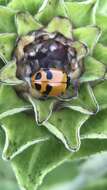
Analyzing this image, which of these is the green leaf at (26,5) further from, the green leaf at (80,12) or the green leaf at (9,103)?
the green leaf at (9,103)

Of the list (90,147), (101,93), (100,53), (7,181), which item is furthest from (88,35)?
(7,181)

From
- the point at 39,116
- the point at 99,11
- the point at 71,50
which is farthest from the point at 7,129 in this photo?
the point at 99,11

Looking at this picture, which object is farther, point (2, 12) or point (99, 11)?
point (99, 11)

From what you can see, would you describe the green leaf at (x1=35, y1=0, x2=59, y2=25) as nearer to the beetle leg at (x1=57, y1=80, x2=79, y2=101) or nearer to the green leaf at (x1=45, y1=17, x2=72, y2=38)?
the green leaf at (x1=45, y1=17, x2=72, y2=38)

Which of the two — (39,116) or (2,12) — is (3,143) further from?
(2,12)


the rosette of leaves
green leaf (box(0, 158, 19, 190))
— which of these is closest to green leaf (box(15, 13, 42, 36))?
the rosette of leaves

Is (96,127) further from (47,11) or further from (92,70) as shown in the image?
(47,11)

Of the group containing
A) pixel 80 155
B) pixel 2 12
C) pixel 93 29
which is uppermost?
pixel 2 12
